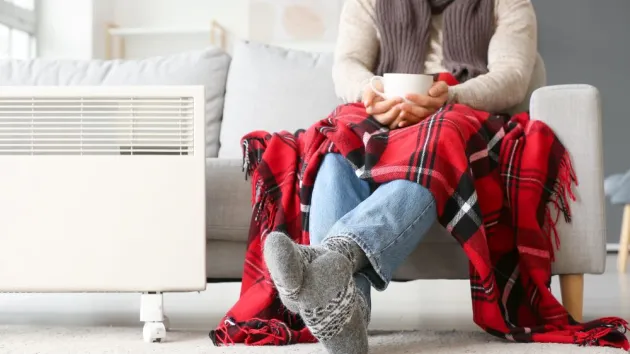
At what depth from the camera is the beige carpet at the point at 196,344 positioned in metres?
1.43

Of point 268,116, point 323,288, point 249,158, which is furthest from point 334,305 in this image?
point 268,116

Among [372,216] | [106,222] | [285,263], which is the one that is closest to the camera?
[285,263]

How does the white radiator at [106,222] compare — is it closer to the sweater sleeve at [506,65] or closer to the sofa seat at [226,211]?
the sofa seat at [226,211]

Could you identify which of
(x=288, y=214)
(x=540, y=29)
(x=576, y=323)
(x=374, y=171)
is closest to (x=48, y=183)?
(x=288, y=214)

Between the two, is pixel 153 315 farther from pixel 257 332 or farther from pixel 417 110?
pixel 417 110

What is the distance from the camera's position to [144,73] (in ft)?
7.95

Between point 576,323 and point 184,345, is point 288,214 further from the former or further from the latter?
point 576,323

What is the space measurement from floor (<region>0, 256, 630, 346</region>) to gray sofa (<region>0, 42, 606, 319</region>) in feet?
0.64

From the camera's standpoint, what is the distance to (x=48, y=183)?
159 centimetres

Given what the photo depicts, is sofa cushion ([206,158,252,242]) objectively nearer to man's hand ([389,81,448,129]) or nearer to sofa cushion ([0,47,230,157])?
man's hand ([389,81,448,129])

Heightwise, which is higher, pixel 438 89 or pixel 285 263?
pixel 438 89

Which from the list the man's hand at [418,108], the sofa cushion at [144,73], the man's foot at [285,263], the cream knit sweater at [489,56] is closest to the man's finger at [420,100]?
the man's hand at [418,108]

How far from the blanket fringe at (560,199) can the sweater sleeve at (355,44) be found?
52 centimetres

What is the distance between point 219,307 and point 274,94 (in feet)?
2.04
